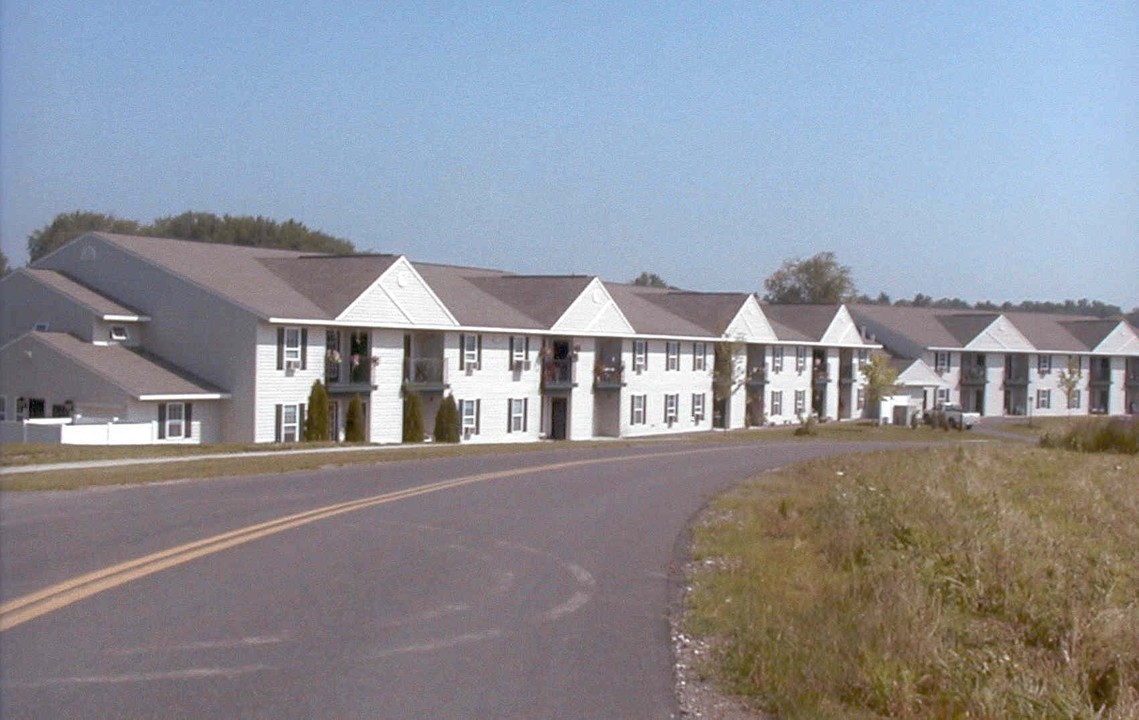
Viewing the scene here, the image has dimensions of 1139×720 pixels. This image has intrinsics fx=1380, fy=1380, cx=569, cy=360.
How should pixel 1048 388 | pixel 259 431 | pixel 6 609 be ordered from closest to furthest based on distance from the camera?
pixel 6 609 → pixel 259 431 → pixel 1048 388

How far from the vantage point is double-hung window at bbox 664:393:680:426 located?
68750mm

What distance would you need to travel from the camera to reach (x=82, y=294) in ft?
155

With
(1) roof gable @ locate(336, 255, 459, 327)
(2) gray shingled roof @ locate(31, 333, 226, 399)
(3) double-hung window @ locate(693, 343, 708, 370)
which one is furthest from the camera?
(3) double-hung window @ locate(693, 343, 708, 370)

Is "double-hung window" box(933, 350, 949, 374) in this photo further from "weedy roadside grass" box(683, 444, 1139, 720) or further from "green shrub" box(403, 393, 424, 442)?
"weedy roadside grass" box(683, 444, 1139, 720)

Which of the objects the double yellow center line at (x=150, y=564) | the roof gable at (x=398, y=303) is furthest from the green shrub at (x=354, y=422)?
the double yellow center line at (x=150, y=564)

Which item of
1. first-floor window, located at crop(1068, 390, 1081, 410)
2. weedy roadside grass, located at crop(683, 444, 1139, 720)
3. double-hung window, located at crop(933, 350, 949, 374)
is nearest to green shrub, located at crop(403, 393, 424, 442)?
weedy roadside grass, located at crop(683, 444, 1139, 720)

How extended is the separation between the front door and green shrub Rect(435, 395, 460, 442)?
1042 cm

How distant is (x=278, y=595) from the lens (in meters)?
12.0

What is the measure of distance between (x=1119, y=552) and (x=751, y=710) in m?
11.2

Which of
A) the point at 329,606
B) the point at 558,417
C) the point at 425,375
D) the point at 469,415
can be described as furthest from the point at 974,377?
the point at 329,606

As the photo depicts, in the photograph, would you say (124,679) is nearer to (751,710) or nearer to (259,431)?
(751,710)

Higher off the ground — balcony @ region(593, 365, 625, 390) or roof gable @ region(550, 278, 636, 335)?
roof gable @ region(550, 278, 636, 335)

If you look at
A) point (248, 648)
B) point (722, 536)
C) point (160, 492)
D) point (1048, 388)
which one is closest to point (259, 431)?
point (160, 492)

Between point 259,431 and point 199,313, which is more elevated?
point 199,313
